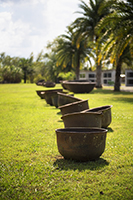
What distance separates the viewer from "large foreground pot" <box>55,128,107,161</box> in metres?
4.00

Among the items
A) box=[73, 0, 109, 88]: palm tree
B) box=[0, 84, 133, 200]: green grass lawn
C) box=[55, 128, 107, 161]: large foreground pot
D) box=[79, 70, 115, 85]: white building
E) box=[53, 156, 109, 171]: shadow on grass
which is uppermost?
box=[73, 0, 109, 88]: palm tree

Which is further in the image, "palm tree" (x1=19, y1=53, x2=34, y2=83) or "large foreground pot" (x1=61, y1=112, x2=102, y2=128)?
"palm tree" (x1=19, y1=53, x2=34, y2=83)

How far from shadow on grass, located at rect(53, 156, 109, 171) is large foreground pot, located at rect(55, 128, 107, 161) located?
0.30 feet

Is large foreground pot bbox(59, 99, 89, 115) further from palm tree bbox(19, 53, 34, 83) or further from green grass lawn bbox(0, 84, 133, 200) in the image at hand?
palm tree bbox(19, 53, 34, 83)

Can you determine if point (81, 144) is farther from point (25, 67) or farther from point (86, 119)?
point (25, 67)

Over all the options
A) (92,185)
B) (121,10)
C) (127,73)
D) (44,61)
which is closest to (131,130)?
(92,185)

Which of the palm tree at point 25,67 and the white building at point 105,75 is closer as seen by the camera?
the white building at point 105,75

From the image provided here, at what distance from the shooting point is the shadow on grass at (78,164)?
3.97 m

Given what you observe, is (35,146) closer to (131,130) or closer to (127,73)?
(131,130)

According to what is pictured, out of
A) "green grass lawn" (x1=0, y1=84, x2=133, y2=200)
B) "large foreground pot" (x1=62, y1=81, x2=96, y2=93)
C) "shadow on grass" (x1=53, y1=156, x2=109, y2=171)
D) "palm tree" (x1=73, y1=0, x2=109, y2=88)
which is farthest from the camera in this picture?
"palm tree" (x1=73, y1=0, x2=109, y2=88)

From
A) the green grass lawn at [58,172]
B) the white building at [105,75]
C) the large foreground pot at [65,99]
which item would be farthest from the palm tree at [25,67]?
the green grass lawn at [58,172]

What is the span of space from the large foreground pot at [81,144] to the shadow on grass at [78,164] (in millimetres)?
91

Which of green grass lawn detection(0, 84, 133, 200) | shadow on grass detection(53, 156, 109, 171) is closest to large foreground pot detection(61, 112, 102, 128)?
green grass lawn detection(0, 84, 133, 200)

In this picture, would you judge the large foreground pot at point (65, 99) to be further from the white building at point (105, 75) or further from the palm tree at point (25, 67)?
the palm tree at point (25, 67)
